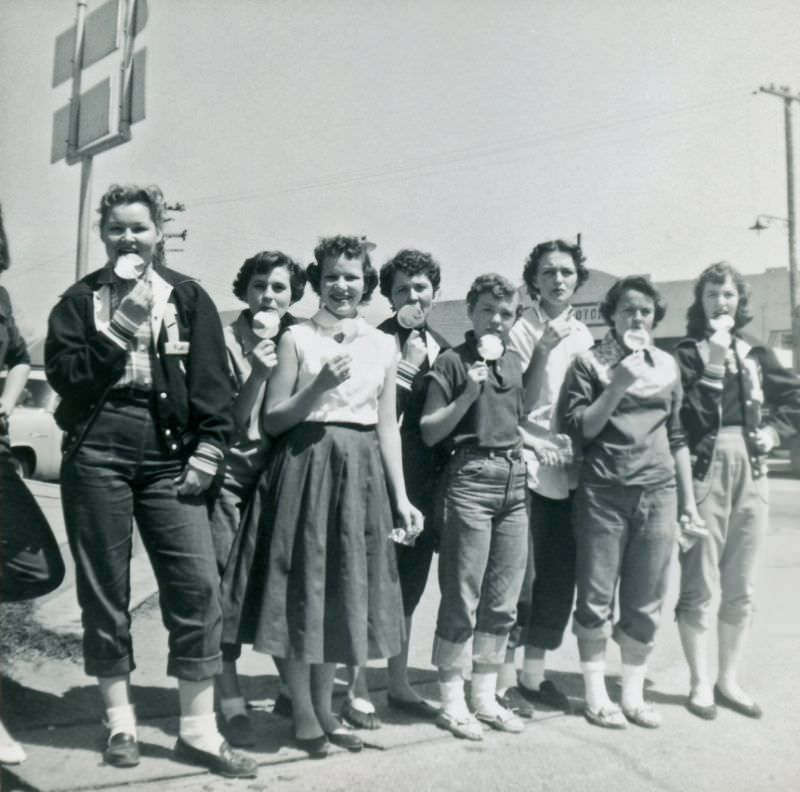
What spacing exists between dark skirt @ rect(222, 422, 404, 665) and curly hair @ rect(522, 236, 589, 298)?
3.76 feet

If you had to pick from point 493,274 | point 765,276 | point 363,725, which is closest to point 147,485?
point 363,725

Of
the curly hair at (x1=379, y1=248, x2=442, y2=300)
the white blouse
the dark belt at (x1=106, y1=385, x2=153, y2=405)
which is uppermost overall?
the curly hair at (x1=379, y1=248, x2=442, y2=300)

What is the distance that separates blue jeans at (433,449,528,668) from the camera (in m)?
3.36

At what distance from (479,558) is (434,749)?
67cm

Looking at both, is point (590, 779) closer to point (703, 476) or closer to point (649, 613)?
point (649, 613)

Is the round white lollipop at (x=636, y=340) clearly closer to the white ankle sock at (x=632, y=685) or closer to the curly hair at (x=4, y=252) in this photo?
the white ankle sock at (x=632, y=685)

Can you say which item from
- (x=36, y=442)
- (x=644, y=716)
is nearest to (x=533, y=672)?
(x=644, y=716)

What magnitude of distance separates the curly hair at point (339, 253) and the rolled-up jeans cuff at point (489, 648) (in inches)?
52.2

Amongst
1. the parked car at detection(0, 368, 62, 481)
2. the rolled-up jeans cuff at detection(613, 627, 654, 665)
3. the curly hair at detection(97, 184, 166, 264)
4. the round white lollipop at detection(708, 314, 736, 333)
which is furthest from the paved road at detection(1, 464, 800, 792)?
the parked car at detection(0, 368, 62, 481)

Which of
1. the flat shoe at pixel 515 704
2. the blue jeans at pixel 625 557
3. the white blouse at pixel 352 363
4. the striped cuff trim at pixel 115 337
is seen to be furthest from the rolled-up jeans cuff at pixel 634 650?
the striped cuff trim at pixel 115 337

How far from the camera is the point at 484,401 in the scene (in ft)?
11.3

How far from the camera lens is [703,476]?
3.77m

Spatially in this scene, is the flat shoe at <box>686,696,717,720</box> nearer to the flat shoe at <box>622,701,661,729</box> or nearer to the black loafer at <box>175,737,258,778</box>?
the flat shoe at <box>622,701,661,729</box>

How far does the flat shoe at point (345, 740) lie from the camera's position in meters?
3.09
